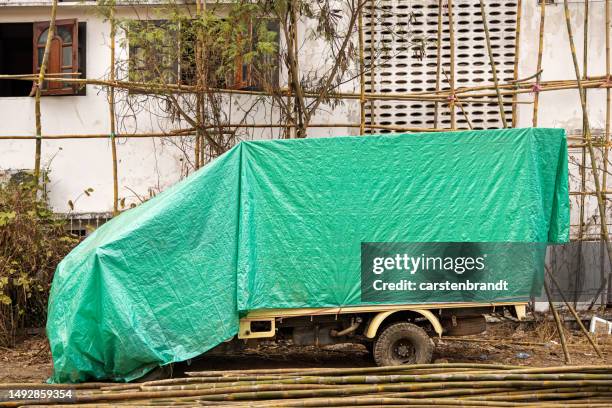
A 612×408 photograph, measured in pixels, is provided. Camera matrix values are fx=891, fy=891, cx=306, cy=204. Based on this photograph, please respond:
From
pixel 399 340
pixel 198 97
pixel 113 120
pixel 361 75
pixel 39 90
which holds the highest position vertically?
pixel 361 75

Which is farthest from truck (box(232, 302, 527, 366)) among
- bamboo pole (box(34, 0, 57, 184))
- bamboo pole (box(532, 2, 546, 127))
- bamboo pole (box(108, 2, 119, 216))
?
bamboo pole (box(34, 0, 57, 184))

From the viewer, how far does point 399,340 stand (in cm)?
902

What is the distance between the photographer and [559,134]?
9.02 m

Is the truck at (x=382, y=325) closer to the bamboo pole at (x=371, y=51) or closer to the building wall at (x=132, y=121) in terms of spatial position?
the building wall at (x=132, y=121)

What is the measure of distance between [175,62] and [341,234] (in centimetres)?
390

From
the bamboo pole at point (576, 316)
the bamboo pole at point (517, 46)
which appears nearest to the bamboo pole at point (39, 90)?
the bamboo pole at point (517, 46)

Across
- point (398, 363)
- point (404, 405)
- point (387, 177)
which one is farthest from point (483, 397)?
point (387, 177)

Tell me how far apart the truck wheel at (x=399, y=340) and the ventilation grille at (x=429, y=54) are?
12.8 feet

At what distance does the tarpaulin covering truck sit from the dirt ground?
33.2 inches

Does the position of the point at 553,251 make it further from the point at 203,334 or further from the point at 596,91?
the point at 203,334

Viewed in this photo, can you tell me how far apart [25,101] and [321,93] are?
13.8 ft

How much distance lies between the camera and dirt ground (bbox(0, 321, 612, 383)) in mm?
9586

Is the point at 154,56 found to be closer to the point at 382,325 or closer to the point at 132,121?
the point at 132,121

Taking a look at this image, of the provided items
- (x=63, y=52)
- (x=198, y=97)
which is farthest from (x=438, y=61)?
(x=63, y=52)
